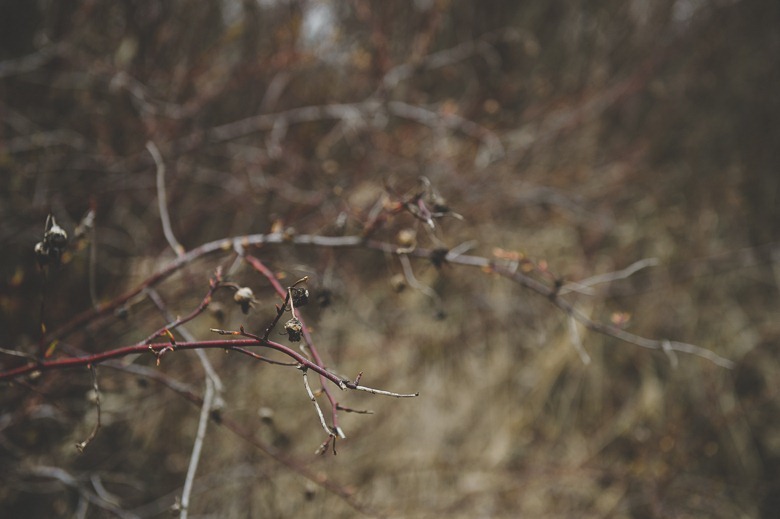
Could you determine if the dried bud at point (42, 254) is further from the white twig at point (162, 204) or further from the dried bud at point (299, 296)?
the dried bud at point (299, 296)

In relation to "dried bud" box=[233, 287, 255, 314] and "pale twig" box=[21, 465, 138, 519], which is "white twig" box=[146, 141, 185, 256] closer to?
"dried bud" box=[233, 287, 255, 314]

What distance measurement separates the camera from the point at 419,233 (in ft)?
4.74

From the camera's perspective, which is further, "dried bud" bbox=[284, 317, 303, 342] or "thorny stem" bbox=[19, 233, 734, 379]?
"thorny stem" bbox=[19, 233, 734, 379]

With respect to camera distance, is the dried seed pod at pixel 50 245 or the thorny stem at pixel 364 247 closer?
the dried seed pod at pixel 50 245

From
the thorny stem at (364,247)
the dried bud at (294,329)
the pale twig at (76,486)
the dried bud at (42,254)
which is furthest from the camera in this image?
the pale twig at (76,486)

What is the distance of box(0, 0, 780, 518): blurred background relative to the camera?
152 cm

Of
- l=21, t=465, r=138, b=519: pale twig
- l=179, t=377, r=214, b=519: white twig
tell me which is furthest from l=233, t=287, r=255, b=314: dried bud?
l=21, t=465, r=138, b=519: pale twig

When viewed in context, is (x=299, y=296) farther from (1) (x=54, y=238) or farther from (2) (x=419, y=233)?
(2) (x=419, y=233)

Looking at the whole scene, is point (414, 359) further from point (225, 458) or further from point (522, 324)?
point (225, 458)

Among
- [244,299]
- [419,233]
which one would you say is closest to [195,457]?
[244,299]

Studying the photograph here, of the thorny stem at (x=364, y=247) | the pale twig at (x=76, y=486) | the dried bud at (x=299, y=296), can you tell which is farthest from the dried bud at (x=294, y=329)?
the pale twig at (x=76, y=486)

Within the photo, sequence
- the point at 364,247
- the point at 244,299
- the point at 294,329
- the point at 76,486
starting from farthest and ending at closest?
the point at 76,486, the point at 364,247, the point at 244,299, the point at 294,329

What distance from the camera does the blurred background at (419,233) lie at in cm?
152

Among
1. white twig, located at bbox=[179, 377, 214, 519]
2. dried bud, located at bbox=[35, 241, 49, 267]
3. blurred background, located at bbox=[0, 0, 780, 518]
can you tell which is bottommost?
blurred background, located at bbox=[0, 0, 780, 518]
